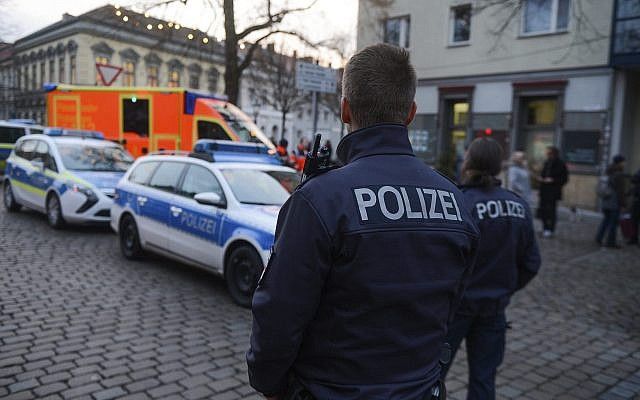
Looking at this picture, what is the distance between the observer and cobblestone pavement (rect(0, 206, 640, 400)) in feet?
13.1

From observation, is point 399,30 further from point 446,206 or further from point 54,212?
point 446,206

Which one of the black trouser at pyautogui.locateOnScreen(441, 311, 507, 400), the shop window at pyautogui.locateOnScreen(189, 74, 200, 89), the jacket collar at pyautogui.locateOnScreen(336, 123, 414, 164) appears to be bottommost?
the black trouser at pyautogui.locateOnScreen(441, 311, 507, 400)

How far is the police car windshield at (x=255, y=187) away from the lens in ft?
20.8

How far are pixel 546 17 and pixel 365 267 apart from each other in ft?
62.1

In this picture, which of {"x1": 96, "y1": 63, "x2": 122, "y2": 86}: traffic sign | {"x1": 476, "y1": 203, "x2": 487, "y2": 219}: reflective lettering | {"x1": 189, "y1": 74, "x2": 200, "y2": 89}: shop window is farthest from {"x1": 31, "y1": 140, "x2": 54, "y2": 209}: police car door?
{"x1": 189, "y1": 74, "x2": 200, "y2": 89}: shop window

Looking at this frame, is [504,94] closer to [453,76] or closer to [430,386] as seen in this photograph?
[453,76]

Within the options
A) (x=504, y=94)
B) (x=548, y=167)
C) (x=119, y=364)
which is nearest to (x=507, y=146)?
(x=504, y=94)

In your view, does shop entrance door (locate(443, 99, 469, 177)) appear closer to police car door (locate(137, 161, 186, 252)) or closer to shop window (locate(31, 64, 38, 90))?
police car door (locate(137, 161, 186, 252))

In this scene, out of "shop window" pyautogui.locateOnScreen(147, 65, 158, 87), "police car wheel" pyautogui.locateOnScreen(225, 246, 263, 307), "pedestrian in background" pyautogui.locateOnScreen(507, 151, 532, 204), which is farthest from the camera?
"shop window" pyautogui.locateOnScreen(147, 65, 158, 87)

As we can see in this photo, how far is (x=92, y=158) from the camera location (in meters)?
10.4

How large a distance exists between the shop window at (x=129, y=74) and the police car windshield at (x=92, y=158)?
38.5m

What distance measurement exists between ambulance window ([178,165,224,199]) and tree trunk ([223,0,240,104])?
28.5ft

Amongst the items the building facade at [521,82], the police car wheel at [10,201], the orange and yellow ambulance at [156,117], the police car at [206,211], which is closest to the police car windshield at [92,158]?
the police car wheel at [10,201]

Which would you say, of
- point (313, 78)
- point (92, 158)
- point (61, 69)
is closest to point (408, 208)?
point (313, 78)
